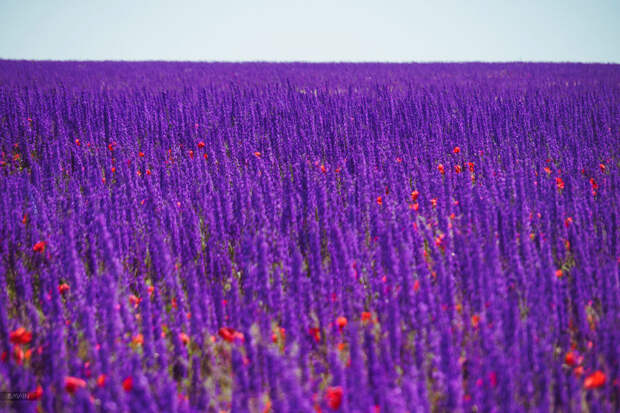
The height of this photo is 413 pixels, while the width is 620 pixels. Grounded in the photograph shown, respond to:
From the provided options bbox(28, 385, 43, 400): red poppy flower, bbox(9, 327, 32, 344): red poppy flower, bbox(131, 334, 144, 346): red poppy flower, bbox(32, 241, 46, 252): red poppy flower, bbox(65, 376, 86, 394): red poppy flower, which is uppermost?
bbox(32, 241, 46, 252): red poppy flower

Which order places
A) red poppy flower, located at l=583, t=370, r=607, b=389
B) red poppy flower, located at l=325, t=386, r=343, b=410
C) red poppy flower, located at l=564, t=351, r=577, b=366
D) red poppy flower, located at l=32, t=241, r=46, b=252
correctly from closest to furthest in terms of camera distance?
red poppy flower, located at l=325, t=386, r=343, b=410 → red poppy flower, located at l=583, t=370, r=607, b=389 → red poppy flower, located at l=564, t=351, r=577, b=366 → red poppy flower, located at l=32, t=241, r=46, b=252

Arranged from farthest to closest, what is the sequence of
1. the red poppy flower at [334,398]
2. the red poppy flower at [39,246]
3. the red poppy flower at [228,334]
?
the red poppy flower at [39,246], the red poppy flower at [228,334], the red poppy flower at [334,398]

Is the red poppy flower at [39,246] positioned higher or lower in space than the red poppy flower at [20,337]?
higher

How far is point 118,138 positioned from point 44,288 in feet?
10.2

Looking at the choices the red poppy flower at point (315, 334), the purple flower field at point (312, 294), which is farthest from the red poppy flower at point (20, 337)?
the red poppy flower at point (315, 334)

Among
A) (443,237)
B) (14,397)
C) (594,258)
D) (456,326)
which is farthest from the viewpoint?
(443,237)

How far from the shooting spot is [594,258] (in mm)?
1867

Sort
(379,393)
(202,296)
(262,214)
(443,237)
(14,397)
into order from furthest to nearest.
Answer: (262,214) → (443,237) → (202,296) → (14,397) → (379,393)

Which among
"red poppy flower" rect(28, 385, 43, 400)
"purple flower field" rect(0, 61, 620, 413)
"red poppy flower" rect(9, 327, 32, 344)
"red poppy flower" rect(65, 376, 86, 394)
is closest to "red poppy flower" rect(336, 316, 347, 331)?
"purple flower field" rect(0, 61, 620, 413)

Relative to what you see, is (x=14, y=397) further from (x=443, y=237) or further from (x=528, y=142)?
(x=528, y=142)

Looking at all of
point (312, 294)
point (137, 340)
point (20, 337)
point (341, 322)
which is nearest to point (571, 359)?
point (341, 322)

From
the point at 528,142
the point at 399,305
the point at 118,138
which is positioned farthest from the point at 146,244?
the point at 528,142

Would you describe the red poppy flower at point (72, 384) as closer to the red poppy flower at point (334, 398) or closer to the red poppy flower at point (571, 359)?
the red poppy flower at point (334, 398)

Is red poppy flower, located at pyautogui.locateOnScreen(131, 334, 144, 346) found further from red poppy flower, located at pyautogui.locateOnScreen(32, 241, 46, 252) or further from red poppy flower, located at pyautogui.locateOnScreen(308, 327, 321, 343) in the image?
red poppy flower, located at pyautogui.locateOnScreen(32, 241, 46, 252)
